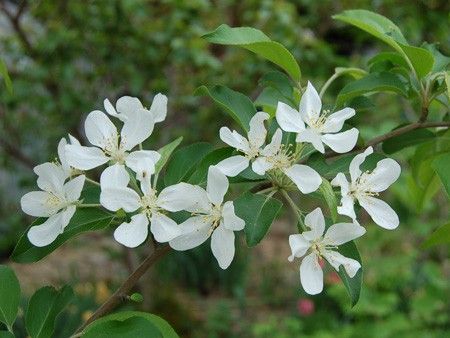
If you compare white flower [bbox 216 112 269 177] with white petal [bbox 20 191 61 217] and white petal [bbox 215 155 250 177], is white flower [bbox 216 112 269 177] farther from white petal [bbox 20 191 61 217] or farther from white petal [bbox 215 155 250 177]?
white petal [bbox 20 191 61 217]

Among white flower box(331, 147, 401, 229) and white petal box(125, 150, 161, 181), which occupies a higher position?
white petal box(125, 150, 161, 181)

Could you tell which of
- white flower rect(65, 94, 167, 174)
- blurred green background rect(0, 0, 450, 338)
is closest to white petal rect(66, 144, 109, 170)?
white flower rect(65, 94, 167, 174)

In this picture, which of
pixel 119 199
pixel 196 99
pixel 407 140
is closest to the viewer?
pixel 119 199

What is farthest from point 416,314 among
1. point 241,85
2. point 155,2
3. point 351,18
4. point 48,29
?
point 351,18

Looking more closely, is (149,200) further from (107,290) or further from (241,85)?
(107,290)

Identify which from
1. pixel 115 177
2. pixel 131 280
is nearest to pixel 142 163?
pixel 115 177

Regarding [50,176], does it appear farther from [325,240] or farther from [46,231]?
[325,240]
